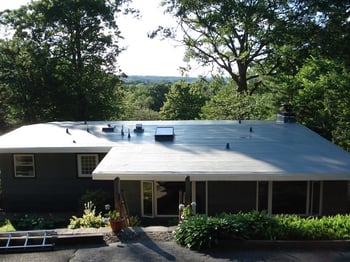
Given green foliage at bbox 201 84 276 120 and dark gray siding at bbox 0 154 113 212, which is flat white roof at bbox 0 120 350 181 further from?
green foliage at bbox 201 84 276 120

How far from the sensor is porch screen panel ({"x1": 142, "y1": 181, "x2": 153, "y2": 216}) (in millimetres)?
11828

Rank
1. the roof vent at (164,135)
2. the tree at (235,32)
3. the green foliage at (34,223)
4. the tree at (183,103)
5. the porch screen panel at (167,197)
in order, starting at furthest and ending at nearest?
the tree at (183,103) < the tree at (235,32) < the roof vent at (164,135) < the green foliage at (34,223) < the porch screen panel at (167,197)

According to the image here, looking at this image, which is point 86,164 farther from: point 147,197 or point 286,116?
point 286,116

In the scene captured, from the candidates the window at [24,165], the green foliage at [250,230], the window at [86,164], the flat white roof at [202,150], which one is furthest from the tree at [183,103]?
the green foliage at [250,230]

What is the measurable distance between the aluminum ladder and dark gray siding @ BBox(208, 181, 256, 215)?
497 cm

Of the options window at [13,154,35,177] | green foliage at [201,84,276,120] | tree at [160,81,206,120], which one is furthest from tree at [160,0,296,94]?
window at [13,154,35,177]

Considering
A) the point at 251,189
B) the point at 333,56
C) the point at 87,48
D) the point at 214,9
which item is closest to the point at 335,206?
the point at 251,189

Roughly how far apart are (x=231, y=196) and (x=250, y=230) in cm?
337

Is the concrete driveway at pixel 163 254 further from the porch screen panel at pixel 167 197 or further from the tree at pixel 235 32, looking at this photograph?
the tree at pixel 235 32

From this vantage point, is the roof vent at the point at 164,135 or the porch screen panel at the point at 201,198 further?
the roof vent at the point at 164,135

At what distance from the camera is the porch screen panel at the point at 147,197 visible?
38.8 feet

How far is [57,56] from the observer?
28.3m

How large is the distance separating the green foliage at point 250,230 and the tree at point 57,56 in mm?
21998

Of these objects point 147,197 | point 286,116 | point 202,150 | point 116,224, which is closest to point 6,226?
point 147,197
